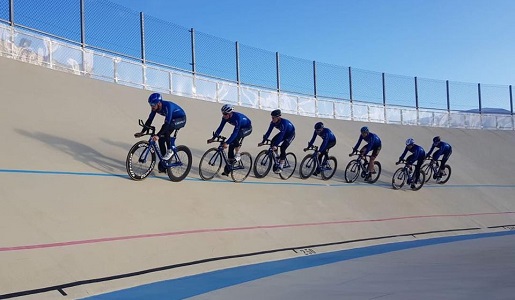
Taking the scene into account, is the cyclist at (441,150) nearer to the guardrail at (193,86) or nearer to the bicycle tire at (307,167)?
the guardrail at (193,86)

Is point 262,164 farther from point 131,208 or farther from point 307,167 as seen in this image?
point 131,208

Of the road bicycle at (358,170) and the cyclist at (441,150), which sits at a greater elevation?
the cyclist at (441,150)

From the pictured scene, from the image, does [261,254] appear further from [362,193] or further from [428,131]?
[428,131]

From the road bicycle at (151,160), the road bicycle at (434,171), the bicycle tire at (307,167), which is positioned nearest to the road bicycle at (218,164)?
the road bicycle at (151,160)

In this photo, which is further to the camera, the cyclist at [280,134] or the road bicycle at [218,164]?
the cyclist at [280,134]

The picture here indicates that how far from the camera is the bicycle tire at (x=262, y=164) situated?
10000 millimetres

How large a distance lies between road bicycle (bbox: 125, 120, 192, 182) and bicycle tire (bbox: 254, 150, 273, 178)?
6.51ft

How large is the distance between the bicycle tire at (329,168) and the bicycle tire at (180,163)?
410cm

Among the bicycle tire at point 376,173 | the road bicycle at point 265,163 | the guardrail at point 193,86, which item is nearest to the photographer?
the road bicycle at point 265,163

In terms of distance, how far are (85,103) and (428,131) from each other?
15193 millimetres

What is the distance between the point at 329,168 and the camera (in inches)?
454

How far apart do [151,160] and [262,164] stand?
3.04m

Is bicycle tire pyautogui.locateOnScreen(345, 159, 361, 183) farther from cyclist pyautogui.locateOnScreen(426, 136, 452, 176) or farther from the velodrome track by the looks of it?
cyclist pyautogui.locateOnScreen(426, 136, 452, 176)

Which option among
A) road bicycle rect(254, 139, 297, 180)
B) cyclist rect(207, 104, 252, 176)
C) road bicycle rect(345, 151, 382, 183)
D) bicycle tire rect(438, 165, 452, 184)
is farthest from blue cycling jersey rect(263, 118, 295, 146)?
bicycle tire rect(438, 165, 452, 184)
